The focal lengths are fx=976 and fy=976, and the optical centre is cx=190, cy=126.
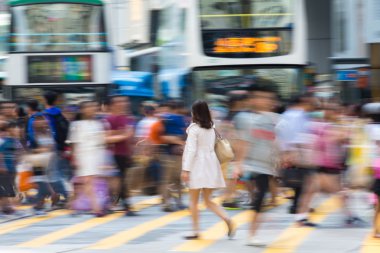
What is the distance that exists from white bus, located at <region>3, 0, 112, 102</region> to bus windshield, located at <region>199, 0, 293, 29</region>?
9.53 ft

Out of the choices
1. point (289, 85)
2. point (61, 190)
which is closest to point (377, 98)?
point (289, 85)

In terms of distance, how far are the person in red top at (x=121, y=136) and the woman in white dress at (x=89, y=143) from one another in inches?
10.9

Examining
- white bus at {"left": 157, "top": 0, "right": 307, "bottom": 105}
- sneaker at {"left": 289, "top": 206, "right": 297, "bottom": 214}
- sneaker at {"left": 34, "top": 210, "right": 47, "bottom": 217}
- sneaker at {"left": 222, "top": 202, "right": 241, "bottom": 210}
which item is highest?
white bus at {"left": 157, "top": 0, "right": 307, "bottom": 105}

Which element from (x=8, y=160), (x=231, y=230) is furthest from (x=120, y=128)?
(x=231, y=230)

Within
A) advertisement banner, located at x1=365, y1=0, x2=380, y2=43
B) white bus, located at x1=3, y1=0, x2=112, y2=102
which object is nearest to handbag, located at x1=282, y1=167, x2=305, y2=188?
white bus, located at x1=3, y1=0, x2=112, y2=102

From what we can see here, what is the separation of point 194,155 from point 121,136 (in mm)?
2815

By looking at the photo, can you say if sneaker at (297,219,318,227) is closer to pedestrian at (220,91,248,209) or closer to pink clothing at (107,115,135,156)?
pedestrian at (220,91,248,209)

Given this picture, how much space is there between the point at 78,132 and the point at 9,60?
28.1 feet

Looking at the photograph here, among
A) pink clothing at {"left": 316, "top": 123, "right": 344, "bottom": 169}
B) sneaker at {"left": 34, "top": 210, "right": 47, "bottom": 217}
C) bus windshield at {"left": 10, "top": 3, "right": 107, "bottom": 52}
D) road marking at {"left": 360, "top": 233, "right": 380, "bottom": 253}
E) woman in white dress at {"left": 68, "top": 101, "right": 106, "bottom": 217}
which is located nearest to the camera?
road marking at {"left": 360, "top": 233, "right": 380, "bottom": 253}

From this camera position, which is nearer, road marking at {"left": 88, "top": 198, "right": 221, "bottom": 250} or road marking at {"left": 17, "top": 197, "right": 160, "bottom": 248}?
road marking at {"left": 88, "top": 198, "right": 221, "bottom": 250}

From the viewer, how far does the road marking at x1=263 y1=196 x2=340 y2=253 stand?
10117mm

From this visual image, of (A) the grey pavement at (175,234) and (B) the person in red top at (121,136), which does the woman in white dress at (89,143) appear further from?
(A) the grey pavement at (175,234)

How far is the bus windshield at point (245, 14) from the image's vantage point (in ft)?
61.3

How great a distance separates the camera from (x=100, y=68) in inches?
814
